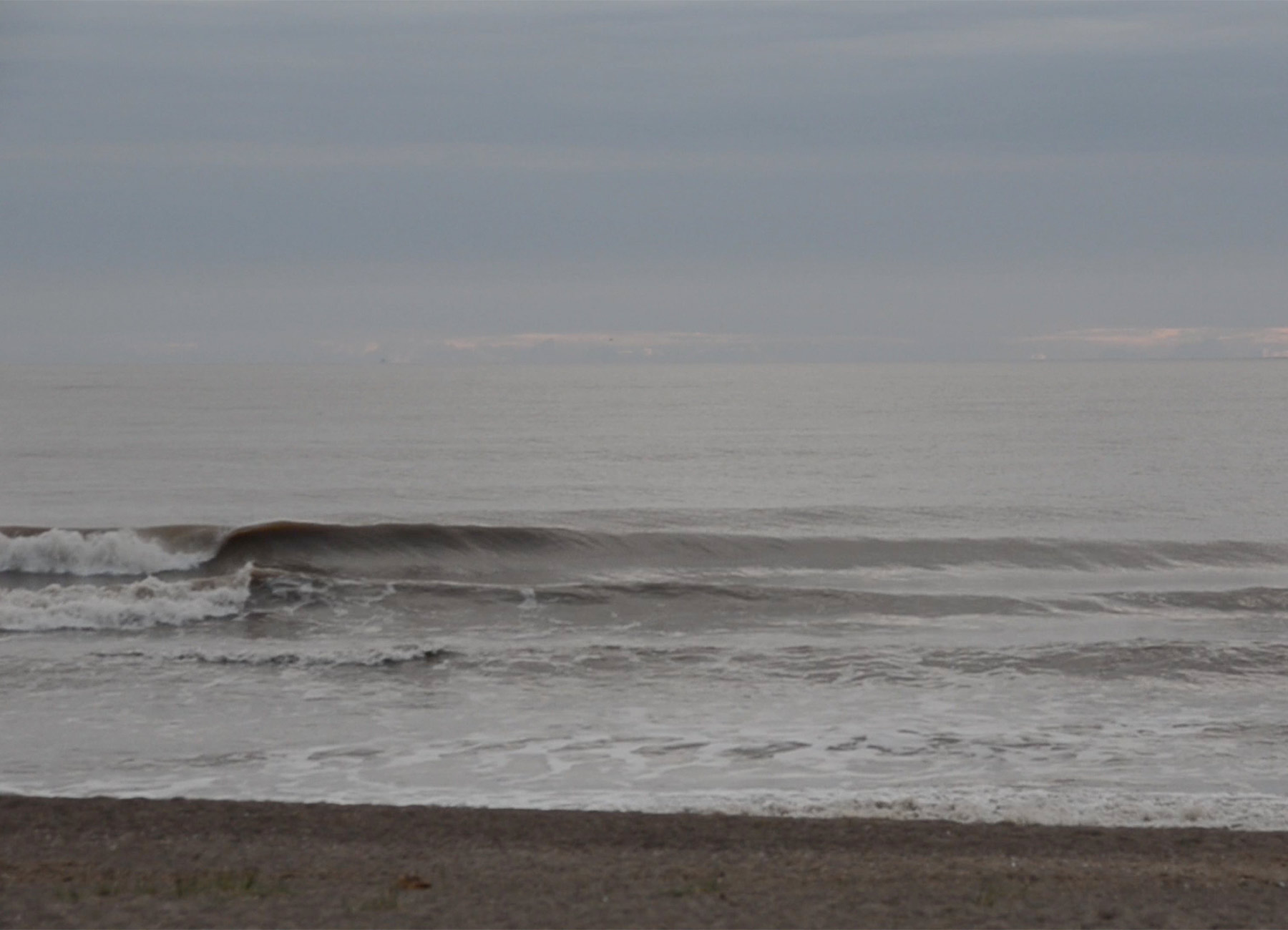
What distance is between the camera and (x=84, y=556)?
26.9 meters

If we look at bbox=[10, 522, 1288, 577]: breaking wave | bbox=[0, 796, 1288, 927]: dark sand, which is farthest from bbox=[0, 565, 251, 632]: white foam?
bbox=[0, 796, 1288, 927]: dark sand

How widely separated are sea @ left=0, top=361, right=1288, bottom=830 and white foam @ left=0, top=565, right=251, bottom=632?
0.23ft

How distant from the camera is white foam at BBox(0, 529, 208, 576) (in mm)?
26625

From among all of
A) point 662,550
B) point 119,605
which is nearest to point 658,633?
point 119,605

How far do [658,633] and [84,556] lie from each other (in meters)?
13.7

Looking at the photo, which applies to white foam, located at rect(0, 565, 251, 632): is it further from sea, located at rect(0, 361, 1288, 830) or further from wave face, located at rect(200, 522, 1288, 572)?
wave face, located at rect(200, 522, 1288, 572)

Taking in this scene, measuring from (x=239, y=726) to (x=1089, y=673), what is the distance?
10.5 m

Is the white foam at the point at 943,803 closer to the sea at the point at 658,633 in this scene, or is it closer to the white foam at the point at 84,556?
the sea at the point at 658,633

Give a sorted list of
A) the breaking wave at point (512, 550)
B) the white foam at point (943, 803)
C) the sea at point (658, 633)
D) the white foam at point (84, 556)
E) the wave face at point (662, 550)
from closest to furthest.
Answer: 1. the white foam at point (943, 803)
2. the sea at point (658, 633)
3. the white foam at point (84, 556)
4. the breaking wave at point (512, 550)
5. the wave face at point (662, 550)

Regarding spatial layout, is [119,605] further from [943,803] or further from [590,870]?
[943,803]

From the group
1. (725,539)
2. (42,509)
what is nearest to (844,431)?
(725,539)

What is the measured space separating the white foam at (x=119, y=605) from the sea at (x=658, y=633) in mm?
70

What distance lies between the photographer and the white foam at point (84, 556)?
2662 cm

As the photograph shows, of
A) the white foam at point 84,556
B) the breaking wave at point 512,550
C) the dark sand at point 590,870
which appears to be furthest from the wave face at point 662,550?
the dark sand at point 590,870
